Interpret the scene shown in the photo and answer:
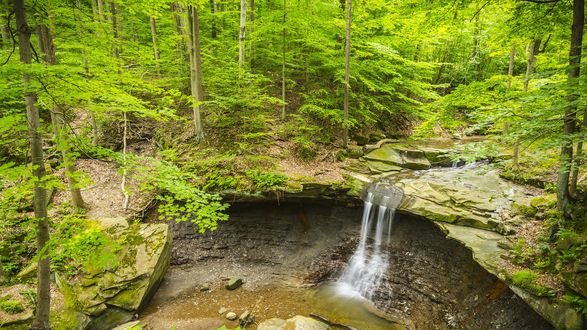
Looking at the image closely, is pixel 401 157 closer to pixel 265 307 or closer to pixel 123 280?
pixel 265 307

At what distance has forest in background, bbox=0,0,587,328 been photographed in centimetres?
432

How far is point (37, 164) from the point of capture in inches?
160

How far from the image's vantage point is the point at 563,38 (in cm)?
667

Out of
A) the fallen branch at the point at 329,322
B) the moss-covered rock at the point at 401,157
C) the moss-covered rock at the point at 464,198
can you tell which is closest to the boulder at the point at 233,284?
the fallen branch at the point at 329,322

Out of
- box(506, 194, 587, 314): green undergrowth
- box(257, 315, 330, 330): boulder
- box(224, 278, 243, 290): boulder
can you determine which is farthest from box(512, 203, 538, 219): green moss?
box(224, 278, 243, 290): boulder

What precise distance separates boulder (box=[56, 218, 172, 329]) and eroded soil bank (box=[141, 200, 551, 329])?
0.59 metres

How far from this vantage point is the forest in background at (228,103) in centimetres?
432

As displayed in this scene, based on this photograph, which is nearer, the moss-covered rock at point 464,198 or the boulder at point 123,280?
the boulder at point 123,280

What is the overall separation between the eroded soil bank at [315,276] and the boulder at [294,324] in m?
0.55

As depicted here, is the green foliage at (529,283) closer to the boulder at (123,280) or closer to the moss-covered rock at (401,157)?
the moss-covered rock at (401,157)

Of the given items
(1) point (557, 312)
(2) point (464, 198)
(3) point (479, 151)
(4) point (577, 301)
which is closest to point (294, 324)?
(1) point (557, 312)

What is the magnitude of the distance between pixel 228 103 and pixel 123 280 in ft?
20.4

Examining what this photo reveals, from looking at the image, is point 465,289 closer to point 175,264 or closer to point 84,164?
point 175,264

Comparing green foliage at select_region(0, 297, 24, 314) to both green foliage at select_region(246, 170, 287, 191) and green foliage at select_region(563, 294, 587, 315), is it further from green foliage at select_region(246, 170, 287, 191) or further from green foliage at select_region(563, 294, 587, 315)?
green foliage at select_region(563, 294, 587, 315)
